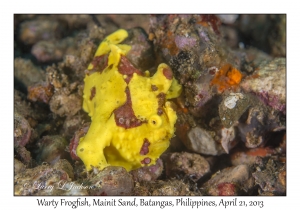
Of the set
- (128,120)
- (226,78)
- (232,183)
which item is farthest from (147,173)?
(226,78)

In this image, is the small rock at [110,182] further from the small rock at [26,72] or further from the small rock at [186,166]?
the small rock at [26,72]

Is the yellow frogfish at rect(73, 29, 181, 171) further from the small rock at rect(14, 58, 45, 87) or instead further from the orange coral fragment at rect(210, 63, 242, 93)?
the small rock at rect(14, 58, 45, 87)

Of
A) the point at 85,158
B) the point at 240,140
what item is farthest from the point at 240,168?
the point at 85,158

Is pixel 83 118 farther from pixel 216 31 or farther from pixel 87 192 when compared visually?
pixel 216 31

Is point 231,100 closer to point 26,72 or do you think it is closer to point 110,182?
point 110,182

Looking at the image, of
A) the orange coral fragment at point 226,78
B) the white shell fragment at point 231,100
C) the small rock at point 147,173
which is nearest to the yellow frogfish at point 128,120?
the small rock at point 147,173
